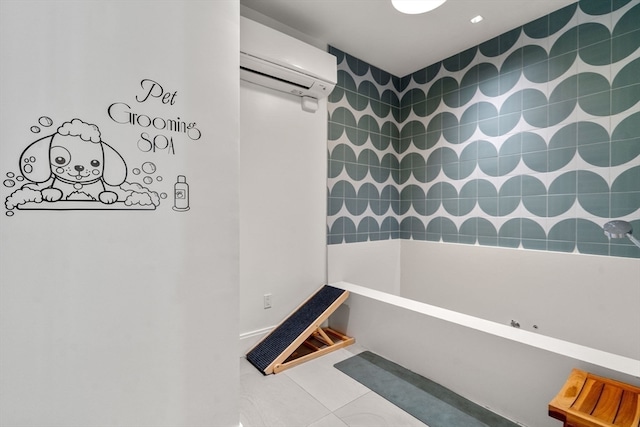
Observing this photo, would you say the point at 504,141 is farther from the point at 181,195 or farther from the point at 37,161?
the point at 37,161

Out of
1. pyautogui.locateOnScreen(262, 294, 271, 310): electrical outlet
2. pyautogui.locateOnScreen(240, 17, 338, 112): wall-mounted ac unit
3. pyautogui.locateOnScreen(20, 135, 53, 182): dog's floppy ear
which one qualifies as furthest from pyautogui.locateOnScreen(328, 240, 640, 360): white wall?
pyautogui.locateOnScreen(20, 135, 53, 182): dog's floppy ear

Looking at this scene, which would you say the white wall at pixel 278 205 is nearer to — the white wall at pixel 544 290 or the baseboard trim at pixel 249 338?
the baseboard trim at pixel 249 338

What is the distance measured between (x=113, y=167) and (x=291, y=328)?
1600 mm

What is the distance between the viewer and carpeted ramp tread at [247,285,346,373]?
1.92m

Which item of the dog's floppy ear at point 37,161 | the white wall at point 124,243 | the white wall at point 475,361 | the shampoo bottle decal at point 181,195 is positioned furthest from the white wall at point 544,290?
the dog's floppy ear at point 37,161

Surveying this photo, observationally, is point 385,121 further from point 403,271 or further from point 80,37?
point 80,37

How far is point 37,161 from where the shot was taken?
805mm

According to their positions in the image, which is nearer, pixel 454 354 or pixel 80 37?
pixel 80 37

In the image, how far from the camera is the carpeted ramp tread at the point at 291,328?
192 centimetres

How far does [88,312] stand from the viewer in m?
0.86

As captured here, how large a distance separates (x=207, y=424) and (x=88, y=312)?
59 centimetres

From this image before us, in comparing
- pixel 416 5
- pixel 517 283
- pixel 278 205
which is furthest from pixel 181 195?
pixel 517 283

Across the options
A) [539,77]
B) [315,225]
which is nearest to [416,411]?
[315,225]

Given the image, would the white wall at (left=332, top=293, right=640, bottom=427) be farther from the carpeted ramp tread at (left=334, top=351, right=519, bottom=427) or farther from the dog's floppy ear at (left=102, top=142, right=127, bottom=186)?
the dog's floppy ear at (left=102, top=142, right=127, bottom=186)
